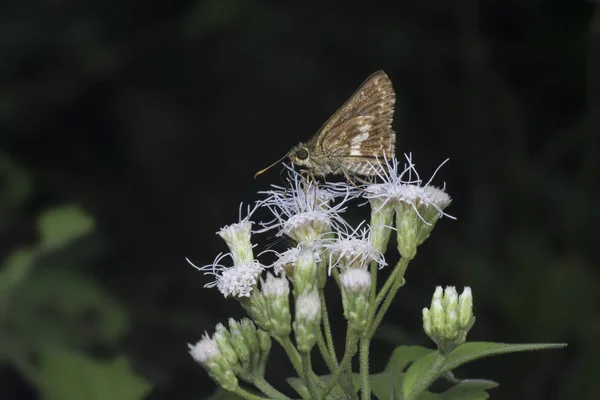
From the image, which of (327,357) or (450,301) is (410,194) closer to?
(450,301)

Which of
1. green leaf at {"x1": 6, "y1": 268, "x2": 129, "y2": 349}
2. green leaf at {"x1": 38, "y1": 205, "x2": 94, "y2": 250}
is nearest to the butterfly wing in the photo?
green leaf at {"x1": 38, "y1": 205, "x2": 94, "y2": 250}

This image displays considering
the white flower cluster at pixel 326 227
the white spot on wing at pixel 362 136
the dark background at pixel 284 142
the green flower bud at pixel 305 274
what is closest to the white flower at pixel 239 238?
the white flower cluster at pixel 326 227

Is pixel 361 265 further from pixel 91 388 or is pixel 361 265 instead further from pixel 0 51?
pixel 0 51

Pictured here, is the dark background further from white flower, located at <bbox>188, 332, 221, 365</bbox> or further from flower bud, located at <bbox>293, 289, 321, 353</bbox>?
flower bud, located at <bbox>293, 289, 321, 353</bbox>

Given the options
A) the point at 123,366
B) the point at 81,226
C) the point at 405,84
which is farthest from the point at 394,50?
the point at 123,366

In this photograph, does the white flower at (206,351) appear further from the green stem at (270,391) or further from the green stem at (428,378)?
the green stem at (428,378)

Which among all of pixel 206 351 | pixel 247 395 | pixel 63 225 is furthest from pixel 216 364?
pixel 63 225
